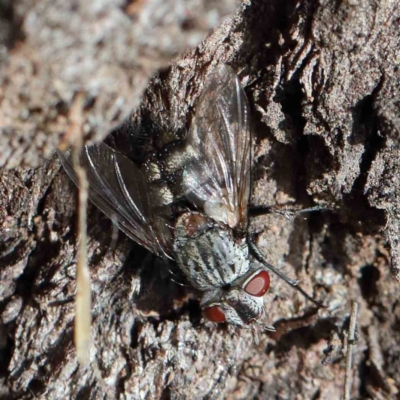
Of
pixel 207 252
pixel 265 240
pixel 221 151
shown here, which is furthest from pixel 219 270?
pixel 221 151

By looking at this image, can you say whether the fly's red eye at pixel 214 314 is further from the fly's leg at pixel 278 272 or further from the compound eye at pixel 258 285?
the fly's leg at pixel 278 272

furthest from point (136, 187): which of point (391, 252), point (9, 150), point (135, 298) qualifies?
point (391, 252)

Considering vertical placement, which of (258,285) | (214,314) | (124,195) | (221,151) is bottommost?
(214,314)

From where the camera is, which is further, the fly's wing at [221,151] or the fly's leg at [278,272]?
the fly's leg at [278,272]

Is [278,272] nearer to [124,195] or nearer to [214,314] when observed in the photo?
[214,314]

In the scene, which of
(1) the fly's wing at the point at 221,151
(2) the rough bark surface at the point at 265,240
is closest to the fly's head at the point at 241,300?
(2) the rough bark surface at the point at 265,240

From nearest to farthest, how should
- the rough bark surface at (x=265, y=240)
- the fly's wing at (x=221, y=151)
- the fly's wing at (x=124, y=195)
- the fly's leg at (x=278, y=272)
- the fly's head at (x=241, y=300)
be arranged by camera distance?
the rough bark surface at (x=265, y=240) → the fly's wing at (x=221, y=151) → the fly's wing at (x=124, y=195) → the fly's head at (x=241, y=300) → the fly's leg at (x=278, y=272)

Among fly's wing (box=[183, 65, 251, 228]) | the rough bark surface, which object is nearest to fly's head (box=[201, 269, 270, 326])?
the rough bark surface
